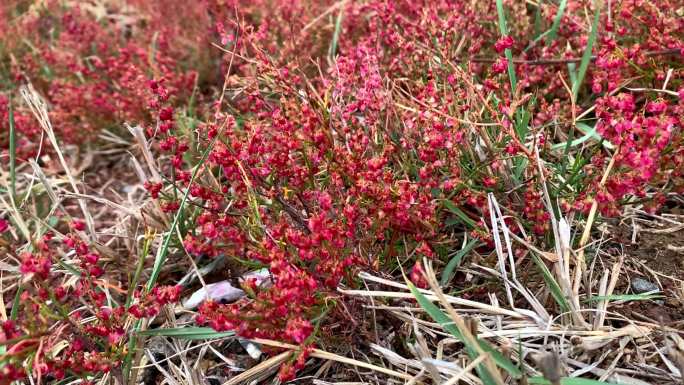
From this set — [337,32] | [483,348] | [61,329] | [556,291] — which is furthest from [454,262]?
[337,32]

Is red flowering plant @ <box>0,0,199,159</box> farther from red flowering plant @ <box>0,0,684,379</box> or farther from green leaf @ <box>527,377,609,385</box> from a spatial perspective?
green leaf @ <box>527,377,609,385</box>

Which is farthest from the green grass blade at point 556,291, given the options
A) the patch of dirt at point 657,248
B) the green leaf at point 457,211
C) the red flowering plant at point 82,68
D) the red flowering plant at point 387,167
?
the red flowering plant at point 82,68

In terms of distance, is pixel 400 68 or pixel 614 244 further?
pixel 400 68

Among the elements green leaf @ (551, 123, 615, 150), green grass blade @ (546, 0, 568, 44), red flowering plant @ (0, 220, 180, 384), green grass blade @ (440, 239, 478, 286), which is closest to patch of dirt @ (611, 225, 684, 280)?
green leaf @ (551, 123, 615, 150)

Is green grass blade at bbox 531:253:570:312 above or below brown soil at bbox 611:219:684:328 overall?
above

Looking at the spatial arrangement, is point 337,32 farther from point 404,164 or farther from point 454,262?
point 454,262

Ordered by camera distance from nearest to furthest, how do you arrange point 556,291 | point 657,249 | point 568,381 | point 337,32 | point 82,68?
point 568,381, point 556,291, point 657,249, point 337,32, point 82,68

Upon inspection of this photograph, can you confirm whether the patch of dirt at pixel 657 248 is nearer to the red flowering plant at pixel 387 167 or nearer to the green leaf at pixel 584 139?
the red flowering plant at pixel 387 167

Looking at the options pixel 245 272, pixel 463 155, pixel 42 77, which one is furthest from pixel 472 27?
pixel 42 77

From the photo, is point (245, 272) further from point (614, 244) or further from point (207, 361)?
point (614, 244)

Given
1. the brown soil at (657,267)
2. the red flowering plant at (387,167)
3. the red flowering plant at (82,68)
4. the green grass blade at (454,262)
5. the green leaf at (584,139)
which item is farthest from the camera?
the red flowering plant at (82,68)

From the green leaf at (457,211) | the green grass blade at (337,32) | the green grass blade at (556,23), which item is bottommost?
the green leaf at (457,211)
